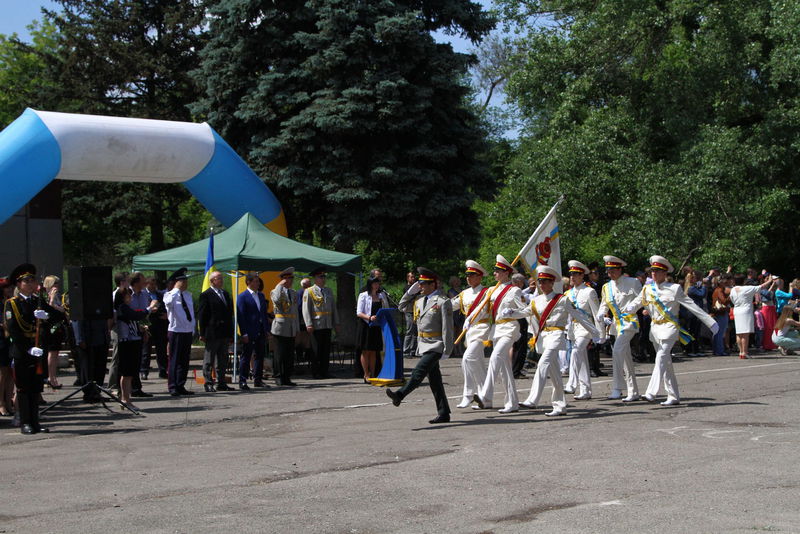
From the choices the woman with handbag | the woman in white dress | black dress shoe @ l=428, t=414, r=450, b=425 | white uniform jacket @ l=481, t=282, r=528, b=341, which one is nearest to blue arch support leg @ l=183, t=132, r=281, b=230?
white uniform jacket @ l=481, t=282, r=528, b=341

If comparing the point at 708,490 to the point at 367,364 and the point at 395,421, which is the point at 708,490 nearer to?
the point at 395,421

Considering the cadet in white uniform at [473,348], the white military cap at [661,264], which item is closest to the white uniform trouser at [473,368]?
the cadet in white uniform at [473,348]

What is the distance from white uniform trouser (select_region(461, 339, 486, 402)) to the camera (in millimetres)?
12406

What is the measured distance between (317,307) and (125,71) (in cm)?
1856

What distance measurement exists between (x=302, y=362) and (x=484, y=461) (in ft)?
41.8

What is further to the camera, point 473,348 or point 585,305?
point 585,305

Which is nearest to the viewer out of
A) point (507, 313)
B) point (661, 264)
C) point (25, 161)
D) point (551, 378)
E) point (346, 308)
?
point (551, 378)

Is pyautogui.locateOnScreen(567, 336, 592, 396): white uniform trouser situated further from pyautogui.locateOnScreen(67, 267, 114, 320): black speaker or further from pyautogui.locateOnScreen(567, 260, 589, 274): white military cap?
pyautogui.locateOnScreen(67, 267, 114, 320): black speaker

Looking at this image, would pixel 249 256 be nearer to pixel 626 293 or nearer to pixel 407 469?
pixel 626 293

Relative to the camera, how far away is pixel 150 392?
51.4 ft

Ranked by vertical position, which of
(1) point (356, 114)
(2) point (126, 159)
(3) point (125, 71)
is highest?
(3) point (125, 71)

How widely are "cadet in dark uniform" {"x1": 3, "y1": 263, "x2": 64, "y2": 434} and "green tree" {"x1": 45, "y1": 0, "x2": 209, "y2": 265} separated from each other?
2176 centimetres

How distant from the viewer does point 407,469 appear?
8.48 meters


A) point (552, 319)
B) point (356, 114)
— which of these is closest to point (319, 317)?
point (552, 319)
